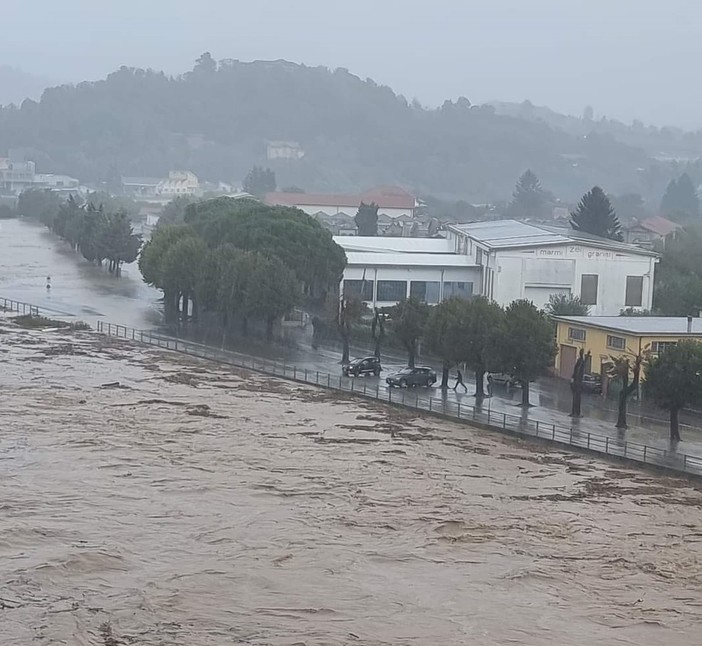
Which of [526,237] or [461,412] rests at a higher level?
[526,237]

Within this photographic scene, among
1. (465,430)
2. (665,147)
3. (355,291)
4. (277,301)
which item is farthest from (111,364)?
(665,147)

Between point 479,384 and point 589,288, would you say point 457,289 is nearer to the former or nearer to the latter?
point 589,288

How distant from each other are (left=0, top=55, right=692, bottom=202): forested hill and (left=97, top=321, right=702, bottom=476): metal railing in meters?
83.4

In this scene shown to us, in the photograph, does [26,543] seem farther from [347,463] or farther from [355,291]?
[355,291]

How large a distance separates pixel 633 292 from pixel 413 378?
1035 cm

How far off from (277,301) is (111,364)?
13.3 ft

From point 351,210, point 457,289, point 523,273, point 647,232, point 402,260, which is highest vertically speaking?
point 351,210

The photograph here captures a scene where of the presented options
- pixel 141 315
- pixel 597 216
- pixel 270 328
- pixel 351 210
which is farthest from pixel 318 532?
pixel 351 210

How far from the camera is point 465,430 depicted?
14.4 metres

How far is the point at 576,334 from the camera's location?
18203mm

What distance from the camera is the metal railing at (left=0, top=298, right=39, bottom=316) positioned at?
2483 cm

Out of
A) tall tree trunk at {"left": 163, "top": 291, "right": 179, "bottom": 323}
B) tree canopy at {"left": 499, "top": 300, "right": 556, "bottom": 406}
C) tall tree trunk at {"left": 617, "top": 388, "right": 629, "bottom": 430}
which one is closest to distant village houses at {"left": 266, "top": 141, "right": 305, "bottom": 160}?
tall tree trunk at {"left": 163, "top": 291, "right": 179, "bottom": 323}

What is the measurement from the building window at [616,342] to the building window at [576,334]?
80 centimetres

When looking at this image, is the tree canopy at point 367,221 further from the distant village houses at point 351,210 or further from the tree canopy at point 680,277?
the tree canopy at point 680,277
